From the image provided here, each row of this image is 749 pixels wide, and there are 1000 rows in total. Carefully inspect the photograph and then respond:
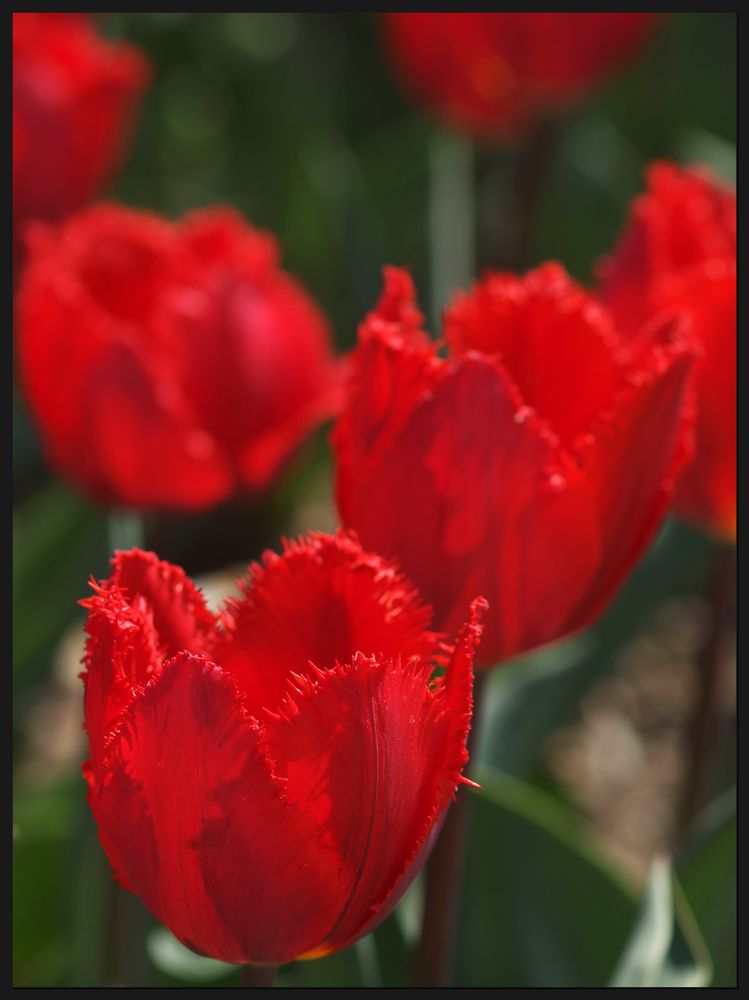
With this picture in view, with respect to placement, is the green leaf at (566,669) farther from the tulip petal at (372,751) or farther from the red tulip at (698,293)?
the tulip petal at (372,751)

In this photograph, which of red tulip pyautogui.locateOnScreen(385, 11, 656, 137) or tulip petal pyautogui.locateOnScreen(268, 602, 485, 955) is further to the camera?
red tulip pyautogui.locateOnScreen(385, 11, 656, 137)

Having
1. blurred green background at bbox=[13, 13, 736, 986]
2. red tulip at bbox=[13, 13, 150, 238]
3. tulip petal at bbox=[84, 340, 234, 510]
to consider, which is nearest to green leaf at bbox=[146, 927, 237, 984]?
blurred green background at bbox=[13, 13, 736, 986]

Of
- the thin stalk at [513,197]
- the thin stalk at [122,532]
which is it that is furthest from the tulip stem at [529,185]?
the thin stalk at [122,532]

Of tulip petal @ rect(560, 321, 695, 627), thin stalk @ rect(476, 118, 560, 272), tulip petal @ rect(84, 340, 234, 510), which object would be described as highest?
tulip petal @ rect(560, 321, 695, 627)

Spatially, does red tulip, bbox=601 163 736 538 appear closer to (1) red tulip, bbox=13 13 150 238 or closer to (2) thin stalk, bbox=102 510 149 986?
(2) thin stalk, bbox=102 510 149 986

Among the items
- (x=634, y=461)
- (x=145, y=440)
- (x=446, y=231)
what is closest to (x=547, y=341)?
(x=634, y=461)

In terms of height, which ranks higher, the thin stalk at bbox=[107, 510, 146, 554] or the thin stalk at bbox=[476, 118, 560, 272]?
the thin stalk at bbox=[107, 510, 146, 554]

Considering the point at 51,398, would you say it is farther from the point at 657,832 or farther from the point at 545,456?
the point at 657,832
